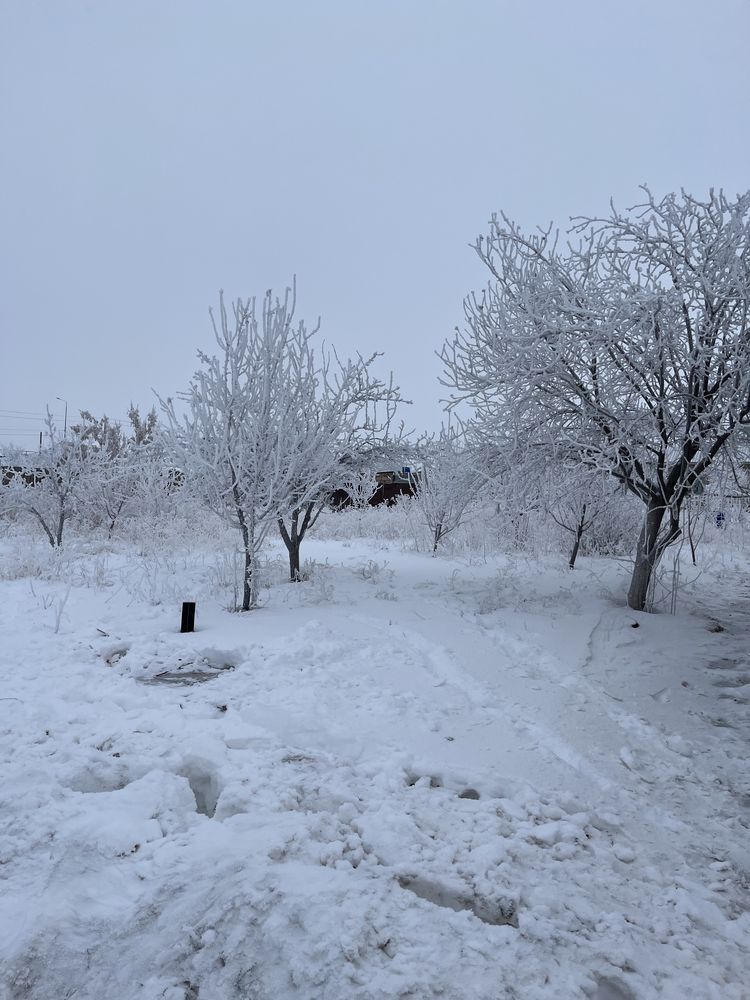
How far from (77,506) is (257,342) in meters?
10.3

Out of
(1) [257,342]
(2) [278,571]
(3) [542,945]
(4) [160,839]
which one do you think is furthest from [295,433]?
Answer: (3) [542,945]

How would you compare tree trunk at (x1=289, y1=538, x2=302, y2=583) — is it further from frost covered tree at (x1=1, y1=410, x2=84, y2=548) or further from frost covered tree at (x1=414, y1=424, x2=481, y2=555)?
frost covered tree at (x1=1, y1=410, x2=84, y2=548)

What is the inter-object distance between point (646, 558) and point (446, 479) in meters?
3.37

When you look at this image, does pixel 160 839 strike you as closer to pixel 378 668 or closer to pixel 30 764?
pixel 30 764

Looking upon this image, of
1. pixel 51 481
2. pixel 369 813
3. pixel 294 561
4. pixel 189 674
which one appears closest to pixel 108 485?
pixel 51 481

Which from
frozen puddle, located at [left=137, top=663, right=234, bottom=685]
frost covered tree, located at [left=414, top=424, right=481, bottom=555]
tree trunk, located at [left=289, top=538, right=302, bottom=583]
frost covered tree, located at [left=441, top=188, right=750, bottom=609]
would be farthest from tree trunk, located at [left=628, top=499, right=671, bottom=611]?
frozen puddle, located at [left=137, top=663, right=234, bottom=685]

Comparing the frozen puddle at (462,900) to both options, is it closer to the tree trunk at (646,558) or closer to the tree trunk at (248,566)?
the tree trunk at (248,566)

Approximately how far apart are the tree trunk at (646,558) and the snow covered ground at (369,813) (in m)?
1.15

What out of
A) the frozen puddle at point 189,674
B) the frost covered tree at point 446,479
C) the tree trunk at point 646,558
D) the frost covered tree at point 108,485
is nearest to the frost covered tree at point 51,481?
the frost covered tree at point 108,485

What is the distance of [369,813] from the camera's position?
253 centimetres

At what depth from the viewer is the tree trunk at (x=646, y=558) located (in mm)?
6586

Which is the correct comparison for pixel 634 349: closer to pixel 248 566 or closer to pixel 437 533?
pixel 248 566

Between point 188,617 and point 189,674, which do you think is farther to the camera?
point 188,617

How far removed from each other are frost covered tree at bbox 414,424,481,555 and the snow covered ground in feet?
8.01
